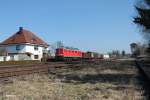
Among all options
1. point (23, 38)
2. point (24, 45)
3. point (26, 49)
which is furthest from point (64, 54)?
point (23, 38)

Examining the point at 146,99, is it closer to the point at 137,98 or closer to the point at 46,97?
the point at 137,98

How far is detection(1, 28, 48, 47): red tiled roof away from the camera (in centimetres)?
8665

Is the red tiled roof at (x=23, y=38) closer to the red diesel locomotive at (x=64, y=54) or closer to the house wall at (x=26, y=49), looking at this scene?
the house wall at (x=26, y=49)

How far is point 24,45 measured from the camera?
281ft

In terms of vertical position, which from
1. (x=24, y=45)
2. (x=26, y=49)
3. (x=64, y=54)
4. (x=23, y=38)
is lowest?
(x=64, y=54)

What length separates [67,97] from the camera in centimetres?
1129

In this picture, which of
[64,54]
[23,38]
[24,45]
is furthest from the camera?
[23,38]

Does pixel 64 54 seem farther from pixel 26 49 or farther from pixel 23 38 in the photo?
pixel 23 38

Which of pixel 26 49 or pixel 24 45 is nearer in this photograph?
pixel 26 49

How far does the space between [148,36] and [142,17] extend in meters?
21.3

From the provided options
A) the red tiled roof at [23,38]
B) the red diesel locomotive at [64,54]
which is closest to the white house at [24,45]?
the red tiled roof at [23,38]

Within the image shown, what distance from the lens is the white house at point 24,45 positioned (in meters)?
85.2

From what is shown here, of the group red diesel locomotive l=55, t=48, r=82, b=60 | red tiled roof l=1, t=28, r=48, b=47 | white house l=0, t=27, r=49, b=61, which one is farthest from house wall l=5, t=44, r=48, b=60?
red diesel locomotive l=55, t=48, r=82, b=60

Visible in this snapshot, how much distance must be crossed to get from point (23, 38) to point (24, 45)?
7.57ft
